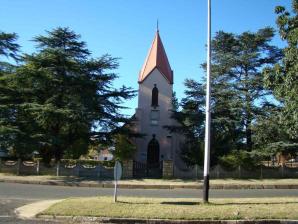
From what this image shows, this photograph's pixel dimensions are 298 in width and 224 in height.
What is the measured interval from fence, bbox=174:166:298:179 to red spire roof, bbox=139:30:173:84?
42.8 ft

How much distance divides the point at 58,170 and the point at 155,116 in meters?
13.9

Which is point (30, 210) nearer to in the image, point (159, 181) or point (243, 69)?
point (159, 181)

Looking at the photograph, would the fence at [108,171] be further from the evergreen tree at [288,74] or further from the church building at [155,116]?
the evergreen tree at [288,74]

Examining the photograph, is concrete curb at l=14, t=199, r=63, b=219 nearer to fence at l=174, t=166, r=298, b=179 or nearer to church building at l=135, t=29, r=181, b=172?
fence at l=174, t=166, r=298, b=179

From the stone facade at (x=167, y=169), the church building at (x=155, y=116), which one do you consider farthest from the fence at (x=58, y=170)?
the church building at (x=155, y=116)

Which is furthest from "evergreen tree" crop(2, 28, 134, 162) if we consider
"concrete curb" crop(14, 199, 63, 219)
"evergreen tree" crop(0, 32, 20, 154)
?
"concrete curb" crop(14, 199, 63, 219)

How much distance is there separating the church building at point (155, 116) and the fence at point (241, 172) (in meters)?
8.96

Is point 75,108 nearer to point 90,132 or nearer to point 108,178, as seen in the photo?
point 90,132

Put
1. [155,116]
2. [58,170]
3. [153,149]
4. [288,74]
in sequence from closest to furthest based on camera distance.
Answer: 1. [288,74]
2. [58,170]
3. [153,149]
4. [155,116]

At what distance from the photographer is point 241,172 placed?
104 feet

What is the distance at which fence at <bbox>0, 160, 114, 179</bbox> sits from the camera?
1222 inches

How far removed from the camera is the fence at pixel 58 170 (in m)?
31.0

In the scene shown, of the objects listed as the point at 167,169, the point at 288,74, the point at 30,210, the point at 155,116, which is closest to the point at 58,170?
the point at 167,169

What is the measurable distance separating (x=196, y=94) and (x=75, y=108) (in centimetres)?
1151
